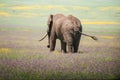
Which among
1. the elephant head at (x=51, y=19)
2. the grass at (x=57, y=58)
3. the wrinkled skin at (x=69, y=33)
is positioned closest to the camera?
the grass at (x=57, y=58)

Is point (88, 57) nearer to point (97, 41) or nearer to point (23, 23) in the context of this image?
point (97, 41)

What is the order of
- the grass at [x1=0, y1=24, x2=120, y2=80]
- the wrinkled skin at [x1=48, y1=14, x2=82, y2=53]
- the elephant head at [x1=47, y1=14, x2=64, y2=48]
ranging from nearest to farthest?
the grass at [x1=0, y1=24, x2=120, y2=80]
the wrinkled skin at [x1=48, y1=14, x2=82, y2=53]
the elephant head at [x1=47, y1=14, x2=64, y2=48]

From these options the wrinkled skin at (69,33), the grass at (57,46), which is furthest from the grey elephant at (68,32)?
the grass at (57,46)

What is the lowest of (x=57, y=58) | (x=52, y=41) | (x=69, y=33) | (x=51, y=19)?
(x=57, y=58)

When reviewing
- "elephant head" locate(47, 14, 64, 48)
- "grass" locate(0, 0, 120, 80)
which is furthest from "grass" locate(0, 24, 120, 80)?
"elephant head" locate(47, 14, 64, 48)

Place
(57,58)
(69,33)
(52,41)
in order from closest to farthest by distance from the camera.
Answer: (57,58), (69,33), (52,41)

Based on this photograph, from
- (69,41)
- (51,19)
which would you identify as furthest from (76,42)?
(51,19)

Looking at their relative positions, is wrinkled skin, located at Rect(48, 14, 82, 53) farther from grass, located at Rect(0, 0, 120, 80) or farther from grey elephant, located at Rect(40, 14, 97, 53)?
grass, located at Rect(0, 0, 120, 80)

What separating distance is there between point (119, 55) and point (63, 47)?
121 cm

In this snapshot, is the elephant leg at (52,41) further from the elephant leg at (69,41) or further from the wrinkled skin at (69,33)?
the elephant leg at (69,41)

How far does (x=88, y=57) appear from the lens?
29.8ft

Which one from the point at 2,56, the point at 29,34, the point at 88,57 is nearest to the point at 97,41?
the point at 88,57

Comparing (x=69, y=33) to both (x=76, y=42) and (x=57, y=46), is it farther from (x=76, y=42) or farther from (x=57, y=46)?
(x=57, y=46)

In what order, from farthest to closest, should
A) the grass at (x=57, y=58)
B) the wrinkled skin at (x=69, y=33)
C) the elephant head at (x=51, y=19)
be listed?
1. the elephant head at (x=51, y=19)
2. the wrinkled skin at (x=69, y=33)
3. the grass at (x=57, y=58)
